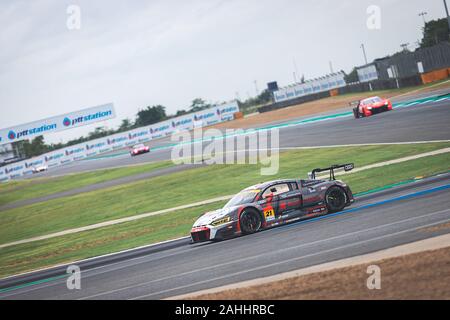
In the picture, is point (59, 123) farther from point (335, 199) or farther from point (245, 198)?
point (335, 199)

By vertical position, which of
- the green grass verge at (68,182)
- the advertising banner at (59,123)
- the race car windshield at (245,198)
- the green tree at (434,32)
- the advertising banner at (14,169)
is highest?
the green tree at (434,32)

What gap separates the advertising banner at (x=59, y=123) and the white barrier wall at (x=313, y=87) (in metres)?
46.2

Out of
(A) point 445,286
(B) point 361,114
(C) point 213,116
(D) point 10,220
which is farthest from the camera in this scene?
(C) point 213,116

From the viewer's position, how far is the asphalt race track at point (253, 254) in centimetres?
1240

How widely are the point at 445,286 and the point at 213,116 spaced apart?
269 feet

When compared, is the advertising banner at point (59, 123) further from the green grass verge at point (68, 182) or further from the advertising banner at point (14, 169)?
the advertising banner at point (14, 169)

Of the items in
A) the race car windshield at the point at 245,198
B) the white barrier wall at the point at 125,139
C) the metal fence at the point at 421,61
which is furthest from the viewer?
the white barrier wall at the point at 125,139

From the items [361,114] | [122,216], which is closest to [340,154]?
[122,216]

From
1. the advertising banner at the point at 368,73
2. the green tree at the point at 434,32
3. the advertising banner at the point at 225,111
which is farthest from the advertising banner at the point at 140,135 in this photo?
the green tree at the point at 434,32

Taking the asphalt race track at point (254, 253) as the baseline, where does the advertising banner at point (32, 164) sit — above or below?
above

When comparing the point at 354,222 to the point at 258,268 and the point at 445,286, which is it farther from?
the point at 445,286

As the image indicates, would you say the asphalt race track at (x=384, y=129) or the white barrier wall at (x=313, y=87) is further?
the white barrier wall at (x=313, y=87)

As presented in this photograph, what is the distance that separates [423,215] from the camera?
14.5 m

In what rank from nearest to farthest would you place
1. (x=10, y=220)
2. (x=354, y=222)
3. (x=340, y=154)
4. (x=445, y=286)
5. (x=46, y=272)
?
(x=445, y=286), (x=354, y=222), (x=46, y=272), (x=340, y=154), (x=10, y=220)
